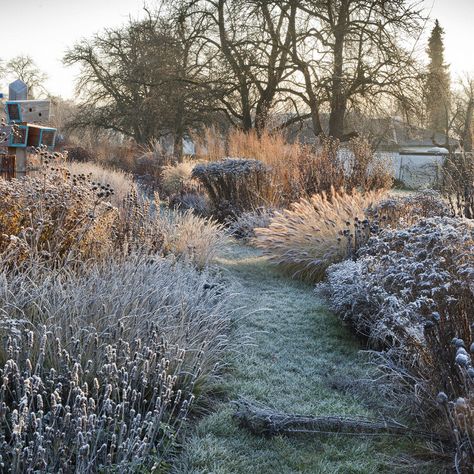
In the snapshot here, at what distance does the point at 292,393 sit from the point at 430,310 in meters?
0.93

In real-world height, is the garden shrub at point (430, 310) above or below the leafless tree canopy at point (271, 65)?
below

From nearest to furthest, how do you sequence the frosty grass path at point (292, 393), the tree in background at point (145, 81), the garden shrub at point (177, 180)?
1. the frosty grass path at point (292, 393)
2. the garden shrub at point (177, 180)
3. the tree in background at point (145, 81)

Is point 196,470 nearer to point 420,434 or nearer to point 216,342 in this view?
point 420,434

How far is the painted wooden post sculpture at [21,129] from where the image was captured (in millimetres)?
7273

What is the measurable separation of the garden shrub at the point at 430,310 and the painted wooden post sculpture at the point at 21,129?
532 cm

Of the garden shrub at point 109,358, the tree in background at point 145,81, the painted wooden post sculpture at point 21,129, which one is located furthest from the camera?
the tree in background at point 145,81

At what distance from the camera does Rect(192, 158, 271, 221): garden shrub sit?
9.59 meters

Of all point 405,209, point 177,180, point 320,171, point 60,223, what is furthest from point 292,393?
point 177,180

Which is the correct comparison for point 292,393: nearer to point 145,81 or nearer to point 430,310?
point 430,310

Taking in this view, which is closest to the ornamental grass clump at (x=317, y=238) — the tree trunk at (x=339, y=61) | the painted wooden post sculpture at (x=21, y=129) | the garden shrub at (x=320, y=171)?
the garden shrub at (x=320, y=171)

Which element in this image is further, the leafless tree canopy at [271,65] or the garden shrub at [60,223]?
the leafless tree canopy at [271,65]

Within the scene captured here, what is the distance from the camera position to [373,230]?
4.96 meters

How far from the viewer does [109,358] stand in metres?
2.20

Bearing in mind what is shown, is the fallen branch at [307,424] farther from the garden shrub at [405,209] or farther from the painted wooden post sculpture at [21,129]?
the painted wooden post sculpture at [21,129]
